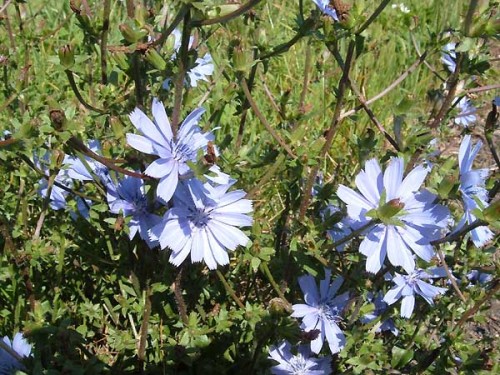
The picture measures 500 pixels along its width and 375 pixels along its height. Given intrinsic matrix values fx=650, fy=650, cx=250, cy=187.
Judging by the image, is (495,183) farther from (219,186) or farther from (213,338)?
(213,338)

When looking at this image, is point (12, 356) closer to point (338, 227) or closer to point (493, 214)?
point (338, 227)

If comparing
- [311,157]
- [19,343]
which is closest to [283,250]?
[311,157]

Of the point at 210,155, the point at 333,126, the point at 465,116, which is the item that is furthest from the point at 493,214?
the point at 465,116

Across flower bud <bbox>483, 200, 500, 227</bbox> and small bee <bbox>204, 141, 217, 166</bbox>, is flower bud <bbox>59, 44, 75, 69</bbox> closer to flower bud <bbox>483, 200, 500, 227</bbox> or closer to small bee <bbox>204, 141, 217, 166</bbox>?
small bee <bbox>204, 141, 217, 166</bbox>

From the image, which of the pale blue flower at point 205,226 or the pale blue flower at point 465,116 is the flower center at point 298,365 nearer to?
the pale blue flower at point 205,226

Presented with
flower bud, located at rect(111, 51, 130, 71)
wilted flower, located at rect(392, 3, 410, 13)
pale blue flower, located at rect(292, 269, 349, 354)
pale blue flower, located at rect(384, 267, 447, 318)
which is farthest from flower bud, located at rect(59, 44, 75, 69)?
wilted flower, located at rect(392, 3, 410, 13)
